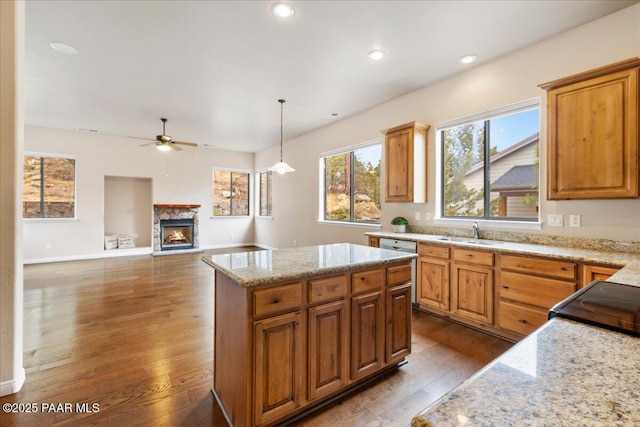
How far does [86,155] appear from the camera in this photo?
22.2 feet

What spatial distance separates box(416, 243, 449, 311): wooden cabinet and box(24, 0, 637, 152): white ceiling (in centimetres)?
223

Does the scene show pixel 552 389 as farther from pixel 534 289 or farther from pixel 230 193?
pixel 230 193

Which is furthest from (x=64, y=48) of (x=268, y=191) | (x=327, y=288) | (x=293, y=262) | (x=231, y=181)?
(x=231, y=181)

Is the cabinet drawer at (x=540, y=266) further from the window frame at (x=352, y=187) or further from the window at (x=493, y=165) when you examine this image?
the window frame at (x=352, y=187)

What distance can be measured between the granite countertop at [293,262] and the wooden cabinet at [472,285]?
1.11 m

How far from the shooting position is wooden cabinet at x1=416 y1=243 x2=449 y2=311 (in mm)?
3317

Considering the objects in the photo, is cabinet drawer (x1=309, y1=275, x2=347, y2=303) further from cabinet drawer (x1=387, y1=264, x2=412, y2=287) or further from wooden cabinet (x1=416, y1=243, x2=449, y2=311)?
wooden cabinet (x1=416, y1=243, x2=449, y2=311)

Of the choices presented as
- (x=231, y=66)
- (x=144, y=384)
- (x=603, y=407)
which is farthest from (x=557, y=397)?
(x=231, y=66)

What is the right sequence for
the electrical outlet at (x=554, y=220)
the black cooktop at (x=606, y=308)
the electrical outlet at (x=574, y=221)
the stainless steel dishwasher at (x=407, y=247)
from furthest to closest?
the stainless steel dishwasher at (x=407, y=247)
the electrical outlet at (x=554, y=220)
the electrical outlet at (x=574, y=221)
the black cooktop at (x=606, y=308)

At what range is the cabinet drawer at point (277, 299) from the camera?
160cm

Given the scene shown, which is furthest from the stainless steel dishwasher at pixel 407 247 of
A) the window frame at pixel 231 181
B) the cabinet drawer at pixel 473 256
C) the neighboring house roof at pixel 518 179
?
the window frame at pixel 231 181

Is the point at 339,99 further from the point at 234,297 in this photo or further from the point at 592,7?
the point at 234,297

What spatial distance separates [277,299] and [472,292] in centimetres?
233

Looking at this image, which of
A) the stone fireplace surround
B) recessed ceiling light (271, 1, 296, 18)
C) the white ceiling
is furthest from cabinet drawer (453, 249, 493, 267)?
the stone fireplace surround
